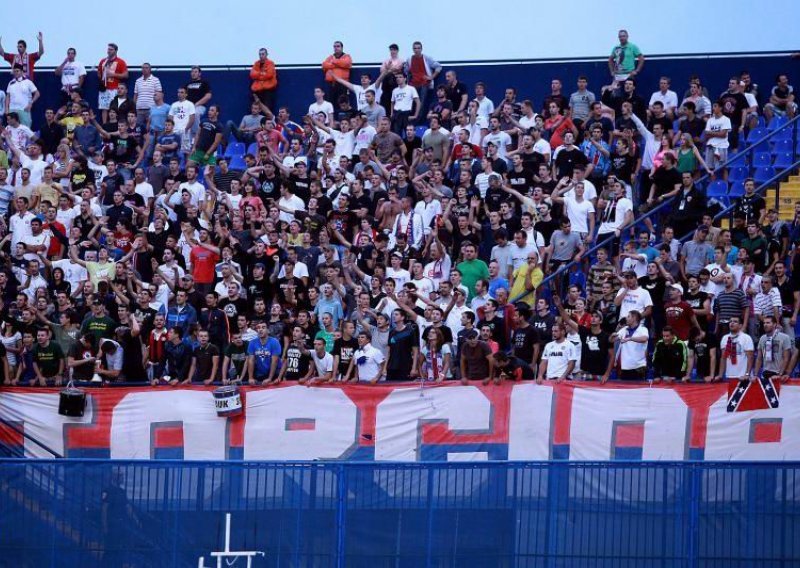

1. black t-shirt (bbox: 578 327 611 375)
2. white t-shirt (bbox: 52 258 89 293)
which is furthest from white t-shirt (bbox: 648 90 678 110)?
white t-shirt (bbox: 52 258 89 293)

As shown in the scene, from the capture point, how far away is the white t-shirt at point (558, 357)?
1966 centimetres

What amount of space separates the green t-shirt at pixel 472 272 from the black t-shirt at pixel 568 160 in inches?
123

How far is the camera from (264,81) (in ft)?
99.8

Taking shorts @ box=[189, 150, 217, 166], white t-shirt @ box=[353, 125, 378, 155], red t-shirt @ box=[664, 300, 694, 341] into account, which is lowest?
red t-shirt @ box=[664, 300, 694, 341]

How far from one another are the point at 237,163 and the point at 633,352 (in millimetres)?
11535

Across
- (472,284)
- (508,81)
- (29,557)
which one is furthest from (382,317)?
(508,81)

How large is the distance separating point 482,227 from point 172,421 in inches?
262

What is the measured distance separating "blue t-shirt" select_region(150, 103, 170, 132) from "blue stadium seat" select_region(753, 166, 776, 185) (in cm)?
1203

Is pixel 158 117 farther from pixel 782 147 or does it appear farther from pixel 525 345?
pixel 782 147

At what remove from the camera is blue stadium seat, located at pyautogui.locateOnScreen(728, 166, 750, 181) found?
79.6 ft

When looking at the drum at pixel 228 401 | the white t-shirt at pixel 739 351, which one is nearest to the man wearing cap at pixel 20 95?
the drum at pixel 228 401

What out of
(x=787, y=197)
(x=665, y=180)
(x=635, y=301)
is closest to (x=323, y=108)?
(x=665, y=180)

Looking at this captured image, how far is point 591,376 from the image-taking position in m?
19.5

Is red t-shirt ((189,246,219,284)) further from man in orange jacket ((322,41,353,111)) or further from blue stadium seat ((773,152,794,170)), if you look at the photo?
blue stadium seat ((773,152,794,170))
